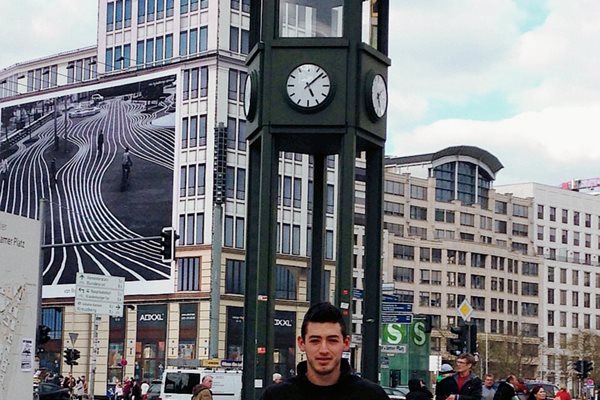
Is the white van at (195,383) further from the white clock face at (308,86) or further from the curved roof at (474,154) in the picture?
the curved roof at (474,154)

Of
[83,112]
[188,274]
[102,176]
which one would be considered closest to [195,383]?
[188,274]

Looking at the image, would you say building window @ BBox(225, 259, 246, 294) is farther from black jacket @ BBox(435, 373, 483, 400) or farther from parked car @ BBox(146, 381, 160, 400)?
black jacket @ BBox(435, 373, 483, 400)

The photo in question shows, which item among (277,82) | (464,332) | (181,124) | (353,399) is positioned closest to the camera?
(353,399)

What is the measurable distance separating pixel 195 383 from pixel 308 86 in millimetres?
26952

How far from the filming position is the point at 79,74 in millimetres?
91562

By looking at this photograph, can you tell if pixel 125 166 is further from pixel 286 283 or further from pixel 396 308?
pixel 396 308

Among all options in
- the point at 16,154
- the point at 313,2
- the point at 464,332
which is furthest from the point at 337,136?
the point at 16,154

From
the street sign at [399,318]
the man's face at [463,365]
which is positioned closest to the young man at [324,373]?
the man's face at [463,365]

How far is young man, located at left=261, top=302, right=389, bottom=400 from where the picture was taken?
5.02 metres

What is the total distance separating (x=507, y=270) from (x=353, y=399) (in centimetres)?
12965

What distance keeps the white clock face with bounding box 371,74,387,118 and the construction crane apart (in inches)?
5978

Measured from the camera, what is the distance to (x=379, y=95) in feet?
75.2

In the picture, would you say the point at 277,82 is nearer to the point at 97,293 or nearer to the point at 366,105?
the point at 366,105

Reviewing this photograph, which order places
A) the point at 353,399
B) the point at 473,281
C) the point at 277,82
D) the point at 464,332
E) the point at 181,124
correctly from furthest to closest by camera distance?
1. the point at 473,281
2. the point at 181,124
3. the point at 464,332
4. the point at 277,82
5. the point at 353,399
